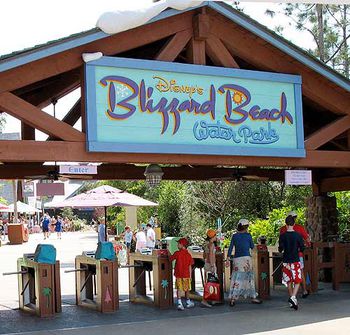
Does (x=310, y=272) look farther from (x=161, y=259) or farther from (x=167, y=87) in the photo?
(x=167, y=87)

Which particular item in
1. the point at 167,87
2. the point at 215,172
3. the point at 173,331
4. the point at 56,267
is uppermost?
the point at 167,87

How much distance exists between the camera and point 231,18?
10.3 metres

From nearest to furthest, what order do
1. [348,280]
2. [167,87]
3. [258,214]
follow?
[167,87] → [348,280] → [258,214]

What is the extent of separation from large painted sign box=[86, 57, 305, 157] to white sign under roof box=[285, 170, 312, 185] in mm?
533

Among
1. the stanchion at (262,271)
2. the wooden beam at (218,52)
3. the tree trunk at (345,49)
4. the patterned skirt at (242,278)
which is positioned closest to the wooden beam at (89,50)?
the wooden beam at (218,52)

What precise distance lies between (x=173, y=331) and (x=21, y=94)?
17.1ft

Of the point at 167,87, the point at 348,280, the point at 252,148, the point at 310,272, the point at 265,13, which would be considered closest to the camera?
the point at 167,87

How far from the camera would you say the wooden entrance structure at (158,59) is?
29.2 feet

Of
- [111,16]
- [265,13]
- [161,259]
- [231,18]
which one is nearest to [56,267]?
[161,259]

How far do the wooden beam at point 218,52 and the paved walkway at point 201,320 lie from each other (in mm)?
4127

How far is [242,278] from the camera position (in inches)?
452

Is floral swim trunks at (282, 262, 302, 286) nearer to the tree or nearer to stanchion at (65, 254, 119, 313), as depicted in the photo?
stanchion at (65, 254, 119, 313)

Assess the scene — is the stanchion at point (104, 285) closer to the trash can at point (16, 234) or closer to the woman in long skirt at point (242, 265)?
the woman in long skirt at point (242, 265)

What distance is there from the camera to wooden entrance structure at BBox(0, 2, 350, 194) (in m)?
8.90
